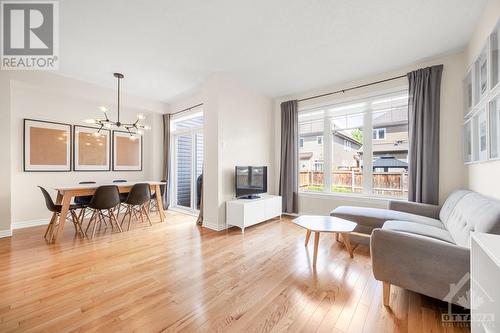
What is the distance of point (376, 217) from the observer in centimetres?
275

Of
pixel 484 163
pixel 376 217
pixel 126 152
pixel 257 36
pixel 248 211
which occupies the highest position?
pixel 257 36

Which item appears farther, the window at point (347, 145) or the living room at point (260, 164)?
the window at point (347, 145)

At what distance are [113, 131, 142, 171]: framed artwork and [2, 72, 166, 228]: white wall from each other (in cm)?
32

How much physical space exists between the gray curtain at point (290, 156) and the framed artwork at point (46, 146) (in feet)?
14.9

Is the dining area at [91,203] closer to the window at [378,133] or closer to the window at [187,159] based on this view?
the window at [187,159]

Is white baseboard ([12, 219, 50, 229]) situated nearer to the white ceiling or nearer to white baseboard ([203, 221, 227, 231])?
the white ceiling

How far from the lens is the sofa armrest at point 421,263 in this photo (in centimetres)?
144

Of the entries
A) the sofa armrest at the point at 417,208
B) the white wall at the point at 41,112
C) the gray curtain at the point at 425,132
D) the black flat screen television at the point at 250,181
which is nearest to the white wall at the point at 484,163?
the gray curtain at the point at 425,132

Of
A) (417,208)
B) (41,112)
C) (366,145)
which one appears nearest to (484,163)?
(417,208)

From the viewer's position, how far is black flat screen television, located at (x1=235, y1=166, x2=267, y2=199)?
12.8 ft

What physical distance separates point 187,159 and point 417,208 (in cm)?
473

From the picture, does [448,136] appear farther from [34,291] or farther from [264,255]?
[34,291]

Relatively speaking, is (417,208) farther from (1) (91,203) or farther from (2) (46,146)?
(2) (46,146)

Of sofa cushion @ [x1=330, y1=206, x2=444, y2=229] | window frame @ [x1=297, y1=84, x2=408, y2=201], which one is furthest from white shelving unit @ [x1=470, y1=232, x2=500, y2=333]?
window frame @ [x1=297, y1=84, x2=408, y2=201]
